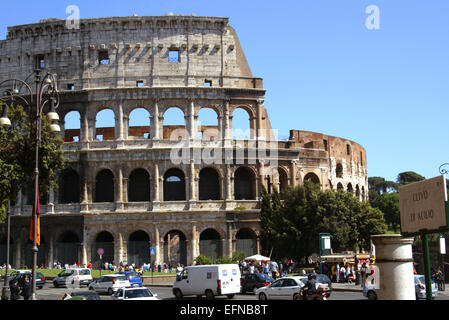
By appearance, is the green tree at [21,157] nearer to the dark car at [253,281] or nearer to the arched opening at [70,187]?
the dark car at [253,281]

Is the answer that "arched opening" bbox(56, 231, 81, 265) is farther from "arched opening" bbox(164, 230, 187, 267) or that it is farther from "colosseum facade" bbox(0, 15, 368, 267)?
"arched opening" bbox(164, 230, 187, 267)

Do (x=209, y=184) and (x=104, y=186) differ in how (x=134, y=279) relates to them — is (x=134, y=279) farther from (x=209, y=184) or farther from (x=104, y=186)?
(x=104, y=186)

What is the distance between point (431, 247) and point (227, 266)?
23.3m

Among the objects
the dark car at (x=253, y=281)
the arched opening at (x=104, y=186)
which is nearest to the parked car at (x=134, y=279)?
the dark car at (x=253, y=281)

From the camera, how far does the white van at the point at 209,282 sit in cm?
2583

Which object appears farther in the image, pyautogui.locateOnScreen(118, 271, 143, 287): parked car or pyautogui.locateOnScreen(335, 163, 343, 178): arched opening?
pyautogui.locateOnScreen(335, 163, 343, 178): arched opening

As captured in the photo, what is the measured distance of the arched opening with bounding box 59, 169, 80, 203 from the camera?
47713 millimetres

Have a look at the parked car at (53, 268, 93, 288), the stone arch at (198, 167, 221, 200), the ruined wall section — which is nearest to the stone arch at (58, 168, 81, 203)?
the ruined wall section

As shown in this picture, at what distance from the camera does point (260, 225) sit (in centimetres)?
4478

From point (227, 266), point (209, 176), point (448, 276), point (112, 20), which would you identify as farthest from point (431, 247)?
point (112, 20)

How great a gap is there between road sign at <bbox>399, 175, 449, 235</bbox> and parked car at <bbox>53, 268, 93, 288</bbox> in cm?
2963

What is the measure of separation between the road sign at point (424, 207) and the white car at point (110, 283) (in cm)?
2328

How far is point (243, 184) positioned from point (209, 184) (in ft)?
9.63

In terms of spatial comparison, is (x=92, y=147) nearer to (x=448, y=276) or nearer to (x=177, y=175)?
(x=177, y=175)
